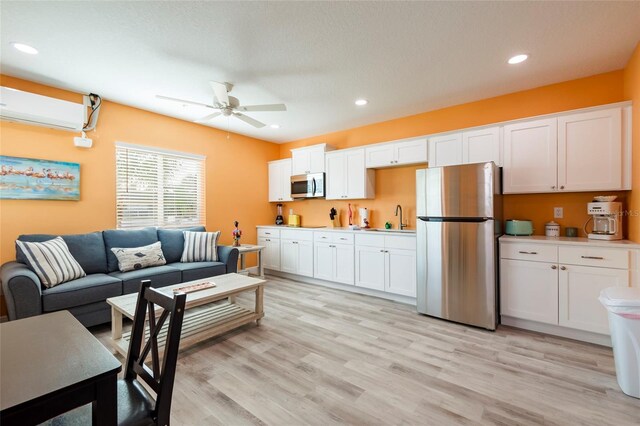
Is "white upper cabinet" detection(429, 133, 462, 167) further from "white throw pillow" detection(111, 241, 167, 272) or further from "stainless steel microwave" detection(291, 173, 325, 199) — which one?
"white throw pillow" detection(111, 241, 167, 272)

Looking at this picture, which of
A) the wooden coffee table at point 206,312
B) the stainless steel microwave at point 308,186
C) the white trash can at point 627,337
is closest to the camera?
the white trash can at point 627,337

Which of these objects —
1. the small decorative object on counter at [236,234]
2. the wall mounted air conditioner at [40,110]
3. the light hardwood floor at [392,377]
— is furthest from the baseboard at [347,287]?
the wall mounted air conditioner at [40,110]

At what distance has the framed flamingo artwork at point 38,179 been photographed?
3.01 metres

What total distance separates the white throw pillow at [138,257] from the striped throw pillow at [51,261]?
15.9 inches

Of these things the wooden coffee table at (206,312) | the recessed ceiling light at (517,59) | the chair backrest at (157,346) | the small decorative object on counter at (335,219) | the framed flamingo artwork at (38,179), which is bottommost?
the wooden coffee table at (206,312)

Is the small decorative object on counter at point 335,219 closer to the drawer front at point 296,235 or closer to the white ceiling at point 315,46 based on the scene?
the drawer front at point 296,235

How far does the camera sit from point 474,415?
1.77 meters

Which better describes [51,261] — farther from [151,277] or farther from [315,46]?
[315,46]

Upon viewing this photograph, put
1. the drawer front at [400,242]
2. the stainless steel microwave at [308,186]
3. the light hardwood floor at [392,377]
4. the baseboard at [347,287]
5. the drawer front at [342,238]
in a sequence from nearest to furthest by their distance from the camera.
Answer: the light hardwood floor at [392,377], the drawer front at [400,242], the baseboard at [347,287], the drawer front at [342,238], the stainless steel microwave at [308,186]

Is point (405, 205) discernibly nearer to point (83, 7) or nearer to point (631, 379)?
point (631, 379)

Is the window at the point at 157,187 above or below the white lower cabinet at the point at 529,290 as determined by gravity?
above

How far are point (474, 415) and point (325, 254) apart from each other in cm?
305

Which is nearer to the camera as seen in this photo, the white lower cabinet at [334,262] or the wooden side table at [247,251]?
the white lower cabinet at [334,262]

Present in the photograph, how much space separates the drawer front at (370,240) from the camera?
4.01 metres
